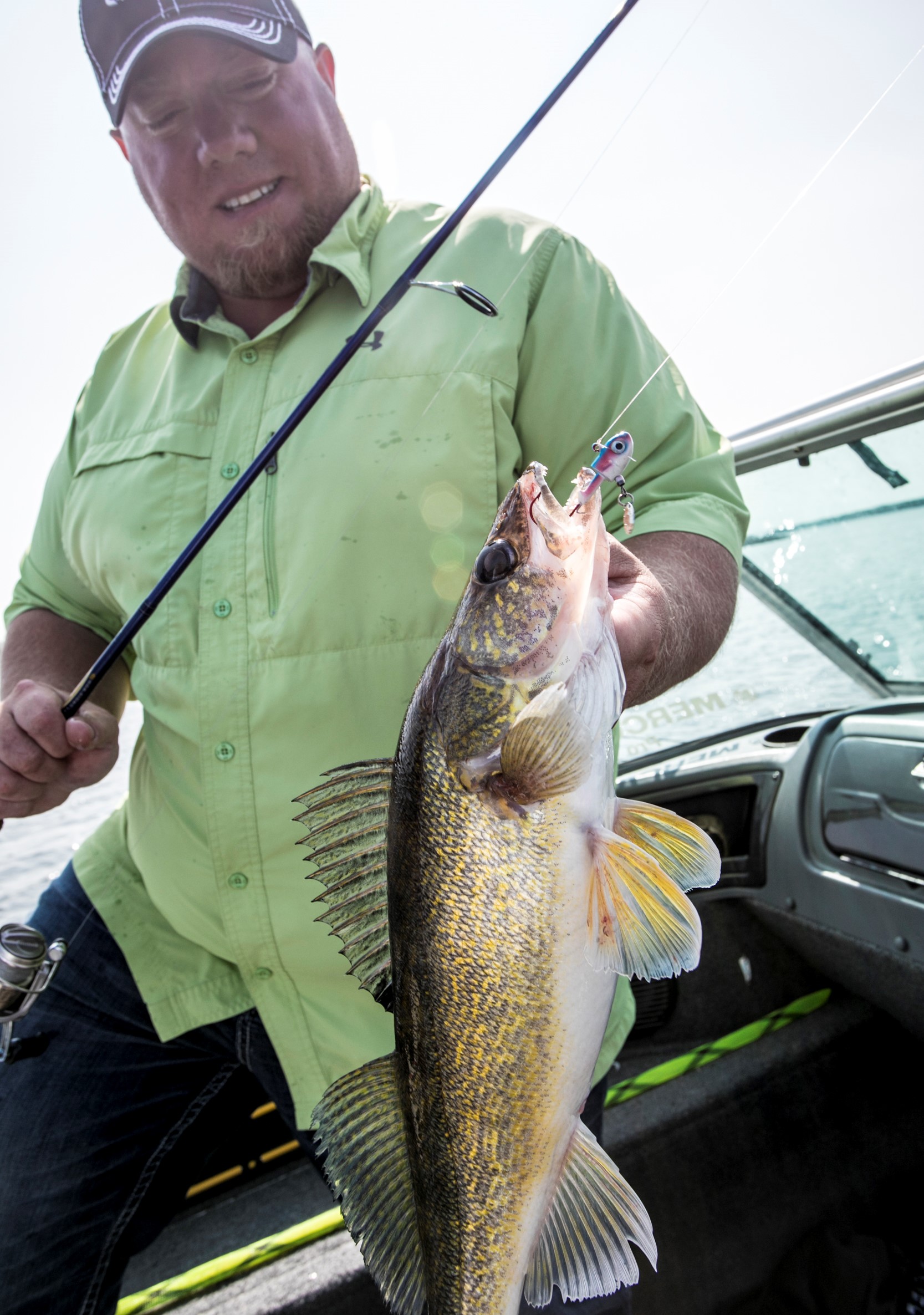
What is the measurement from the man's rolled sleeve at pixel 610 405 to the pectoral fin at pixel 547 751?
1.98 feet

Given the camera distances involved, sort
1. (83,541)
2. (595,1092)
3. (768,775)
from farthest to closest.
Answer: (768,775) → (83,541) → (595,1092)

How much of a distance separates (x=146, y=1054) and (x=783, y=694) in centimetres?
270

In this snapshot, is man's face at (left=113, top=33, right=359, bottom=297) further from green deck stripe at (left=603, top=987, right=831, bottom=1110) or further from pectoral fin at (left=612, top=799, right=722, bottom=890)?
green deck stripe at (left=603, top=987, right=831, bottom=1110)

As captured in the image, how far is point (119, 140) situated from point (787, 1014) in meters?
3.40

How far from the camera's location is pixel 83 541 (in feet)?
6.96

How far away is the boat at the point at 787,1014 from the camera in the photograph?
220 cm

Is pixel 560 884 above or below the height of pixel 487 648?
below

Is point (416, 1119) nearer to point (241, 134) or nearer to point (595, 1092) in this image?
point (595, 1092)

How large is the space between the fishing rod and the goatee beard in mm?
318

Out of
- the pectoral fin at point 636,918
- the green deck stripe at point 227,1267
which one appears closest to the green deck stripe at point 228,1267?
the green deck stripe at point 227,1267

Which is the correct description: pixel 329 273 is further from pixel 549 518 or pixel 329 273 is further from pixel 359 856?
pixel 359 856

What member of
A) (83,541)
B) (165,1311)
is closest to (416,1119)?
(165,1311)

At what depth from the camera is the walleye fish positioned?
A: 109 cm

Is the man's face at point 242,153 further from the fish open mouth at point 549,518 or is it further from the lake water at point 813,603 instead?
the lake water at point 813,603
